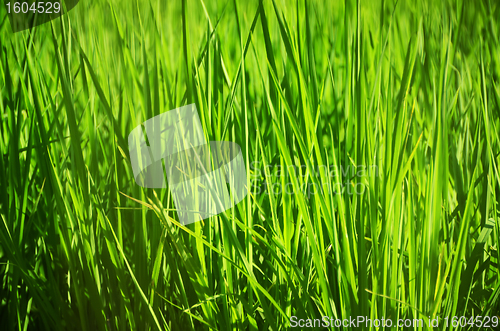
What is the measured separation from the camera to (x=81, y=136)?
407 mm

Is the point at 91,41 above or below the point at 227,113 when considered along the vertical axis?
above

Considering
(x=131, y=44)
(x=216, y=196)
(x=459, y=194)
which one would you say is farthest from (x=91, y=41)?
(x=459, y=194)

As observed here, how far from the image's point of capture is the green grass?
13.1 inches

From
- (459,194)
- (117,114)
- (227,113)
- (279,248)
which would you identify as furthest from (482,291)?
(117,114)

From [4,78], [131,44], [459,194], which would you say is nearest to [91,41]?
[131,44]

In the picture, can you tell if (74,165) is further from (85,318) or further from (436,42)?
(436,42)

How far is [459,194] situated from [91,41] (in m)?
0.54

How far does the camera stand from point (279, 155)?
0.37 metres

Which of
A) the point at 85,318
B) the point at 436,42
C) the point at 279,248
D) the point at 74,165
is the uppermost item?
the point at 436,42

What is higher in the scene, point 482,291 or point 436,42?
point 436,42

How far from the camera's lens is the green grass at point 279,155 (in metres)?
0.33

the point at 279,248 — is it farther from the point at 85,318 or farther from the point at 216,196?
the point at 85,318

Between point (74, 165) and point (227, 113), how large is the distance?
238mm

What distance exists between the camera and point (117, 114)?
0.39m
